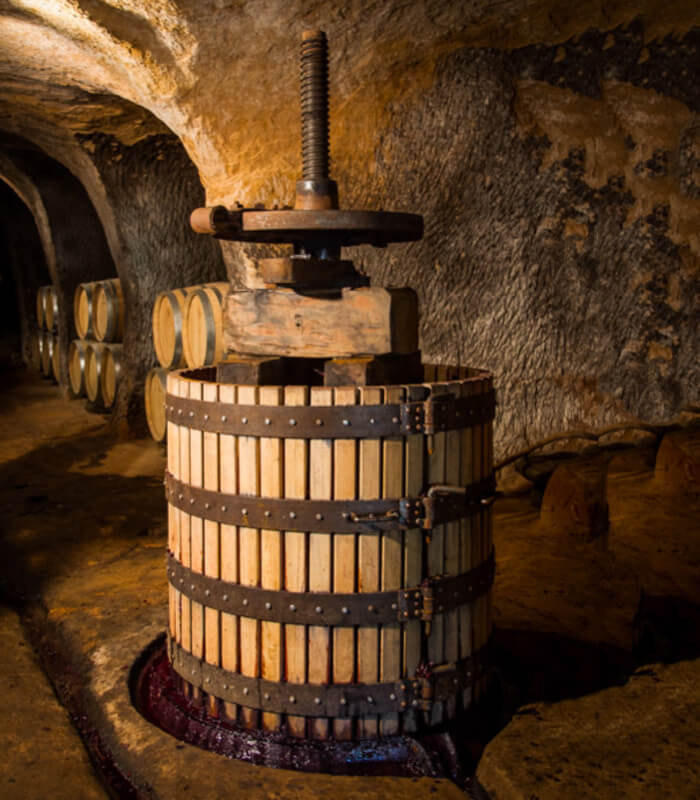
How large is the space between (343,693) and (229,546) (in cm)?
61

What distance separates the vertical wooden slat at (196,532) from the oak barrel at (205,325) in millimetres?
3969

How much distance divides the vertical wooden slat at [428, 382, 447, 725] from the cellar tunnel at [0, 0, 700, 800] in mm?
11

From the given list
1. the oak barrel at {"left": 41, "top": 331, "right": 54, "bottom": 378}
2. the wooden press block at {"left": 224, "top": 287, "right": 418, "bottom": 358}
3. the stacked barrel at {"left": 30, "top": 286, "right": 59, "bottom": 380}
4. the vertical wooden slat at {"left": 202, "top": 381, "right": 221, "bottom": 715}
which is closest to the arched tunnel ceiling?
the wooden press block at {"left": 224, "top": 287, "right": 418, "bottom": 358}

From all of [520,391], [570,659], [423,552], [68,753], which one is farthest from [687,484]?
[68,753]

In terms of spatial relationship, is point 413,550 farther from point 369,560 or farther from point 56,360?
point 56,360

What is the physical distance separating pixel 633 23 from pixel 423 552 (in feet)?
13.0

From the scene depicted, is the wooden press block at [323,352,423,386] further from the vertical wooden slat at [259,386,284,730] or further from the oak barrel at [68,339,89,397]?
the oak barrel at [68,339,89,397]

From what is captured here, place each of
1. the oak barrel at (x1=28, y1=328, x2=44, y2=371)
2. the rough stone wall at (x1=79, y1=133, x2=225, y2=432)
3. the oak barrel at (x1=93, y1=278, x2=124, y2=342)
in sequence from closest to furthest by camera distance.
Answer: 1. the rough stone wall at (x1=79, y1=133, x2=225, y2=432)
2. the oak barrel at (x1=93, y1=278, x2=124, y2=342)
3. the oak barrel at (x1=28, y1=328, x2=44, y2=371)

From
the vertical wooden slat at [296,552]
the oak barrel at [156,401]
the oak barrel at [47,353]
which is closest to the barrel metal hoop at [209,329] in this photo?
the oak barrel at [156,401]

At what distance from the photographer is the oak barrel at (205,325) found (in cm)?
673

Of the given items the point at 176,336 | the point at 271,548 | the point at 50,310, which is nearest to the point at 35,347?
the point at 50,310

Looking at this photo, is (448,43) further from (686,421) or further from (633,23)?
(686,421)

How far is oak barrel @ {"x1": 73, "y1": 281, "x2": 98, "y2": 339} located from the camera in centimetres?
970

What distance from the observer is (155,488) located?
21.6 feet
